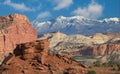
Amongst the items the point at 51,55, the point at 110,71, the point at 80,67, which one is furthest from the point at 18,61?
the point at 110,71

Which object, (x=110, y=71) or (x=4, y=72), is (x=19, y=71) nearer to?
(x=4, y=72)

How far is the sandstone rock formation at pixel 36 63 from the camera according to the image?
63.4 metres

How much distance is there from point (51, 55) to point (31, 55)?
3546 mm

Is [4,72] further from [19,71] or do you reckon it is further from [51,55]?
[51,55]

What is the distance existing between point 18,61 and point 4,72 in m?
3.06

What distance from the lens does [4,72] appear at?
62969 millimetres

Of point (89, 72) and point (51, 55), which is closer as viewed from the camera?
point (89, 72)

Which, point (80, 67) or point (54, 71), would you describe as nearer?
point (54, 71)

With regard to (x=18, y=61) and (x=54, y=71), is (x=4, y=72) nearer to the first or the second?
(x=18, y=61)

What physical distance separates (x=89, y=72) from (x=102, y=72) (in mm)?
5115

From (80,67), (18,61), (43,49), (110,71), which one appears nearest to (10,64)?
(18,61)

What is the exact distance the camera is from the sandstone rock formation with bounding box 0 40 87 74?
208ft

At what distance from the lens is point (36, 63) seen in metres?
64.8

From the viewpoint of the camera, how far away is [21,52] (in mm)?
66750
